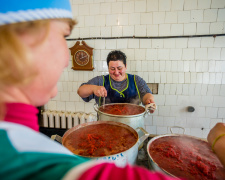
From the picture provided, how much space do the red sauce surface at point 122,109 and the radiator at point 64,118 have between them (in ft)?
5.35

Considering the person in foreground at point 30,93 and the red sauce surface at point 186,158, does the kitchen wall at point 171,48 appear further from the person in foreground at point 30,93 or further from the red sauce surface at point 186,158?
the person in foreground at point 30,93

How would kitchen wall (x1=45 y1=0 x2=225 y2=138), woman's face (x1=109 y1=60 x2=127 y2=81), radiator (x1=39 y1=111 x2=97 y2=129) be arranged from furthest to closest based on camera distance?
radiator (x1=39 y1=111 x2=97 y2=129) → kitchen wall (x1=45 y1=0 x2=225 y2=138) → woman's face (x1=109 y1=60 x2=127 y2=81)

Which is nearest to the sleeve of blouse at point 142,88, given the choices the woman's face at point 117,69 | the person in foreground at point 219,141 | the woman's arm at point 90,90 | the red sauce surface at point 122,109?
the woman's face at point 117,69

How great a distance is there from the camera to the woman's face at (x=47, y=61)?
0.34 m

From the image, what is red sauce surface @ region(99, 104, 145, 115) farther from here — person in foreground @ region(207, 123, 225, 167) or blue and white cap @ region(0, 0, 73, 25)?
blue and white cap @ region(0, 0, 73, 25)

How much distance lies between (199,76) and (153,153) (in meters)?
2.47

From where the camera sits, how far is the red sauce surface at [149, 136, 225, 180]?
2.56 ft

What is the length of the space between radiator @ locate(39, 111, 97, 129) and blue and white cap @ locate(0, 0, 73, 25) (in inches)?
117

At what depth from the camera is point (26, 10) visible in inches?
11.9

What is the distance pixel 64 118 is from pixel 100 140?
255cm

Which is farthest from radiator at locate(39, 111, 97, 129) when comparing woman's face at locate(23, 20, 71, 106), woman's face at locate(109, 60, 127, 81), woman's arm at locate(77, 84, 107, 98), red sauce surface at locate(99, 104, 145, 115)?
woman's face at locate(23, 20, 71, 106)

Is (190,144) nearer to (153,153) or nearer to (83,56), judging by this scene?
(153,153)

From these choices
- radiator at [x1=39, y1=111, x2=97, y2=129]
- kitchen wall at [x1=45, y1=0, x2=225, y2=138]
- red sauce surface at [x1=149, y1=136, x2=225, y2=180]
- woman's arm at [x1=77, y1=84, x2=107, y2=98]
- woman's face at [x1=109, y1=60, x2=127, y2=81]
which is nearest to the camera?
red sauce surface at [x1=149, y1=136, x2=225, y2=180]

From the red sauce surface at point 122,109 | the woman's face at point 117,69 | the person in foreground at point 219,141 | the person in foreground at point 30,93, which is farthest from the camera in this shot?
the woman's face at point 117,69
